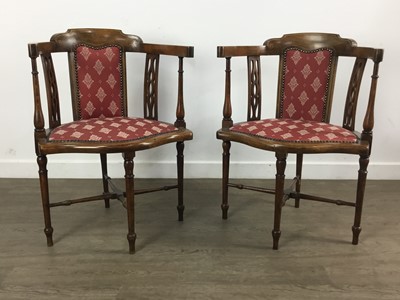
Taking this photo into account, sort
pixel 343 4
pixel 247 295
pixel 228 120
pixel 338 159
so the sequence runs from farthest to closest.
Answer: pixel 338 159 < pixel 343 4 < pixel 228 120 < pixel 247 295

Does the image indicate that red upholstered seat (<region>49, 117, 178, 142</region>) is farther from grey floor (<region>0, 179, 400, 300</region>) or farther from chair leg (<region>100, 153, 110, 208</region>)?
grey floor (<region>0, 179, 400, 300</region>)

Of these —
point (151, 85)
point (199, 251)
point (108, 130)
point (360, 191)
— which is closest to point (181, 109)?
point (151, 85)

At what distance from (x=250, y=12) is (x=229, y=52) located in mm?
634

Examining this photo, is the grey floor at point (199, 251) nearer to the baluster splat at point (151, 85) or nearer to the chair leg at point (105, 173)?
the chair leg at point (105, 173)

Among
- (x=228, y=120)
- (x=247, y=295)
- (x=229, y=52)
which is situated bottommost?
(x=247, y=295)

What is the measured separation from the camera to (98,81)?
6.71 feet

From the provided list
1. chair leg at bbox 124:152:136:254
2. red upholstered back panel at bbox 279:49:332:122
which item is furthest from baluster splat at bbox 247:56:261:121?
chair leg at bbox 124:152:136:254

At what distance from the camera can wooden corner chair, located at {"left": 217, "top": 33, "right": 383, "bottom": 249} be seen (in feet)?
5.89

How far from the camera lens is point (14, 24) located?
2.47 meters

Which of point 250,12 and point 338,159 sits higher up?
point 250,12

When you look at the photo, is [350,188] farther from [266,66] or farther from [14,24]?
[14,24]

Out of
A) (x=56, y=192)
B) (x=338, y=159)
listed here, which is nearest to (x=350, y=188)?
(x=338, y=159)

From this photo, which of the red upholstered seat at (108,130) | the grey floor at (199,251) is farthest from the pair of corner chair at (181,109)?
the grey floor at (199,251)

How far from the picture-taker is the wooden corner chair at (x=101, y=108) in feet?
5.68
